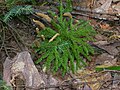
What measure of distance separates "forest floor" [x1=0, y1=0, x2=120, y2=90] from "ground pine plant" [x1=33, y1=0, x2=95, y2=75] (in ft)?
0.32

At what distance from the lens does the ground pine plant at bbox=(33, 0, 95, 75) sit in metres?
3.03

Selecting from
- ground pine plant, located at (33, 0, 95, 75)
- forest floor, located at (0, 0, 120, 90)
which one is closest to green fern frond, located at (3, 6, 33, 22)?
forest floor, located at (0, 0, 120, 90)

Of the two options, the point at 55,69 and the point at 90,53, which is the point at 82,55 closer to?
the point at 90,53

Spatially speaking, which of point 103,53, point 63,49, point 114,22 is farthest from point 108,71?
point 114,22

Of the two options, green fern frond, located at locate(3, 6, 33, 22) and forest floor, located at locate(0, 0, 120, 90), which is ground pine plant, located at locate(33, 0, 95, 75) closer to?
forest floor, located at locate(0, 0, 120, 90)

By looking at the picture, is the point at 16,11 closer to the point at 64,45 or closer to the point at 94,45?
the point at 64,45

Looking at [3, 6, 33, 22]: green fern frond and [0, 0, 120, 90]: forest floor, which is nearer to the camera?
[0, 0, 120, 90]: forest floor

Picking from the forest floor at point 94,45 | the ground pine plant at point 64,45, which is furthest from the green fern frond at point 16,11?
the ground pine plant at point 64,45

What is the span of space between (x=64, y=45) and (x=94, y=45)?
1.28 feet

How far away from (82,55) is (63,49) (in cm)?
27

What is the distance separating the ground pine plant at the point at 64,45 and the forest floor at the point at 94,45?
0.10 meters

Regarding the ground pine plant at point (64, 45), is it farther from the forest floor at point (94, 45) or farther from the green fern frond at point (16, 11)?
the green fern frond at point (16, 11)

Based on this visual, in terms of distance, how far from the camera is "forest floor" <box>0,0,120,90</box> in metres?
3.00

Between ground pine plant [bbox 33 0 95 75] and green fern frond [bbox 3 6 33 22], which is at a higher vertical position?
green fern frond [bbox 3 6 33 22]
